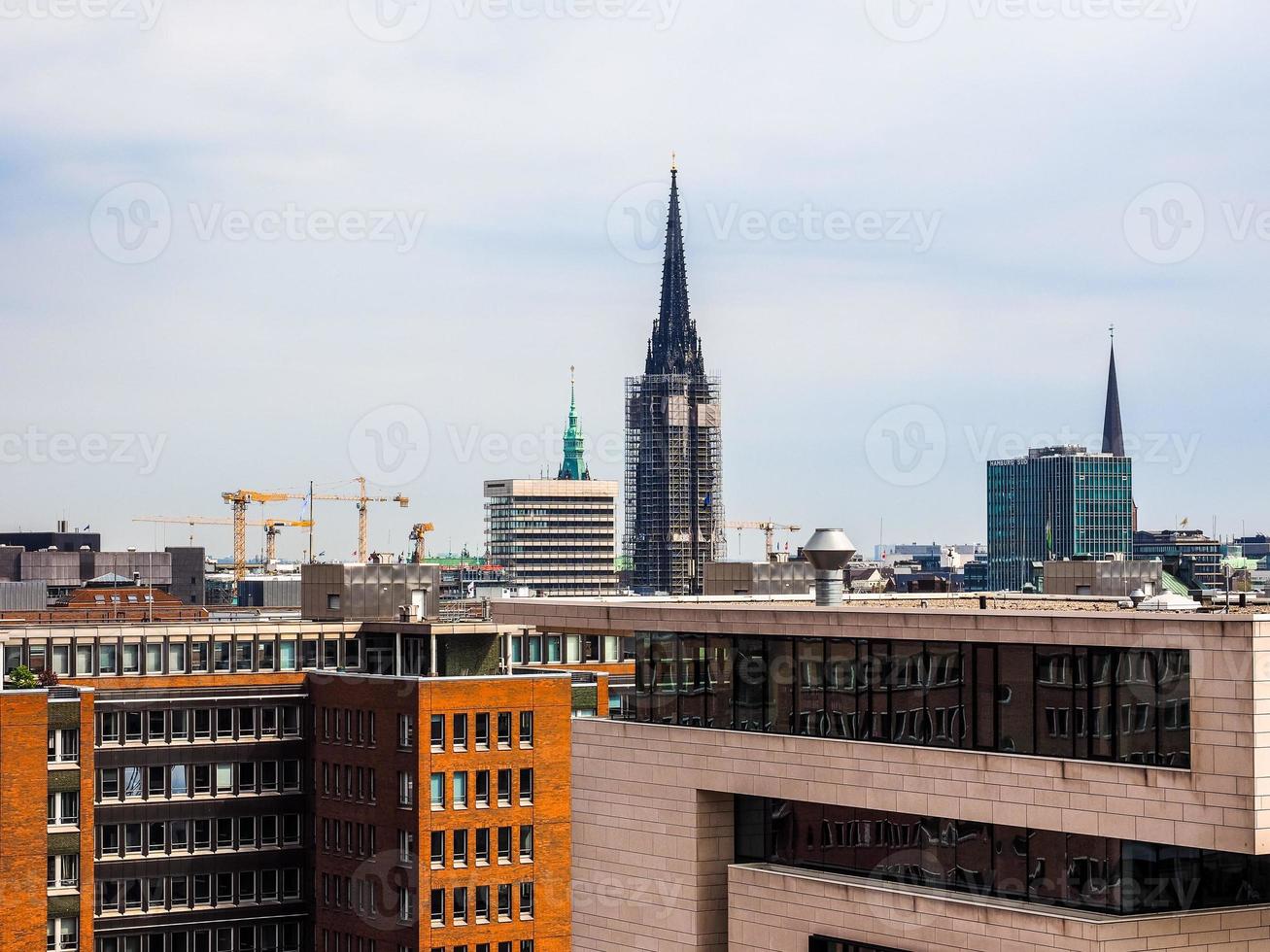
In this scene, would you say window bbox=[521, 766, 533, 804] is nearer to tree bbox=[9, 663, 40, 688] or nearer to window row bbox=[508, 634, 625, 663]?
window row bbox=[508, 634, 625, 663]

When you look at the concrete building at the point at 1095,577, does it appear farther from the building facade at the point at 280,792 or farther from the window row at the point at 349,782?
the window row at the point at 349,782

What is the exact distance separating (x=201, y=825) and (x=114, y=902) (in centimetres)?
669

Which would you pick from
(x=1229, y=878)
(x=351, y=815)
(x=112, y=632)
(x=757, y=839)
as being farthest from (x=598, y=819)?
(x=112, y=632)

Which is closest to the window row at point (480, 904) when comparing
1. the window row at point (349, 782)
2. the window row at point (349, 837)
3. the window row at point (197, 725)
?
the window row at point (349, 837)

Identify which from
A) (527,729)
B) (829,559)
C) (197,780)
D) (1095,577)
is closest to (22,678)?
(197,780)

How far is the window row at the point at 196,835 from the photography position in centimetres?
10888

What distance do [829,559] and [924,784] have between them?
7894 millimetres

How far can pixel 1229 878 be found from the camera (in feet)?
129

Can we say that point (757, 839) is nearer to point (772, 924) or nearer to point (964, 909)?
point (772, 924)

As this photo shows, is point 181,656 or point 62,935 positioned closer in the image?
point 62,935

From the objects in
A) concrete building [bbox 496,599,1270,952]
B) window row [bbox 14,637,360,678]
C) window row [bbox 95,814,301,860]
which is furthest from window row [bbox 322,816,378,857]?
concrete building [bbox 496,599,1270,952]

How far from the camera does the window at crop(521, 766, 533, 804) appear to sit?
343ft

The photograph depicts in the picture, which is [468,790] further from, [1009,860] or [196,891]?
[1009,860]

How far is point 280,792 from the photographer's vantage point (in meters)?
114
